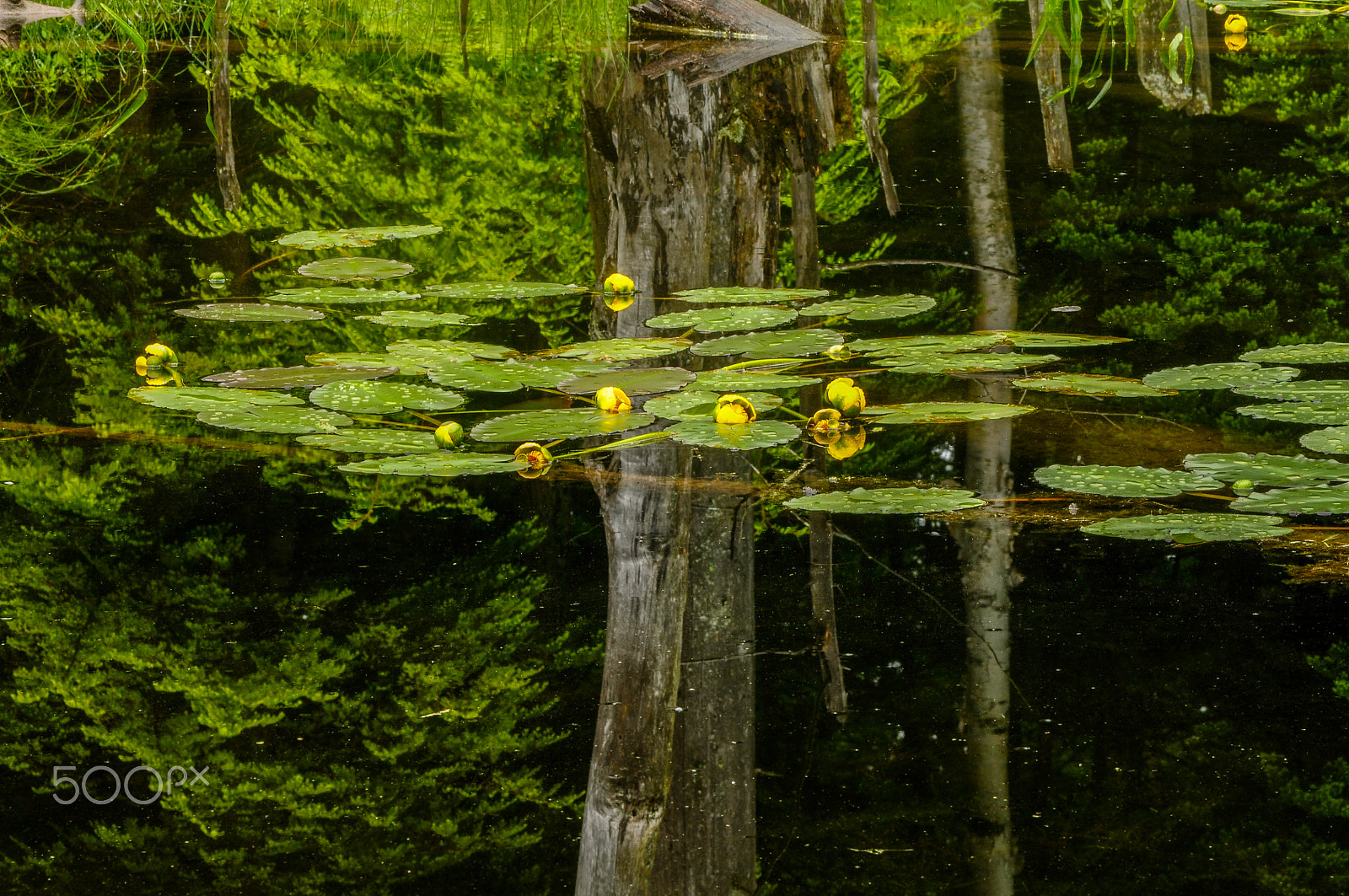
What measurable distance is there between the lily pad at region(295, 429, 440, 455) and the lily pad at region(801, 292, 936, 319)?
1.01 metres

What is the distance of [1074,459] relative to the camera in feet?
6.23

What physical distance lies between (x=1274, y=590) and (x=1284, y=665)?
7.2 inches

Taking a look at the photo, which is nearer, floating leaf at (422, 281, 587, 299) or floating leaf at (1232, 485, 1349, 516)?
floating leaf at (1232, 485, 1349, 516)

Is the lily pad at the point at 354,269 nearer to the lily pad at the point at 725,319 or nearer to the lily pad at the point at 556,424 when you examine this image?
the lily pad at the point at 725,319

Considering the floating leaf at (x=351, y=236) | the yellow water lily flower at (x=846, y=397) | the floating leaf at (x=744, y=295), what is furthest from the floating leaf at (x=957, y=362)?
the floating leaf at (x=351, y=236)

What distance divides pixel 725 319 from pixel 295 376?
824mm

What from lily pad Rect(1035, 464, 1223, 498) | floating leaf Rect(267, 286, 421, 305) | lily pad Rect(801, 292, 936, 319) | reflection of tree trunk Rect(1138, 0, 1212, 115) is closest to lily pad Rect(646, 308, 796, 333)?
lily pad Rect(801, 292, 936, 319)

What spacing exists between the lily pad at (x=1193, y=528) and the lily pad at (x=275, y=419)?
1218mm

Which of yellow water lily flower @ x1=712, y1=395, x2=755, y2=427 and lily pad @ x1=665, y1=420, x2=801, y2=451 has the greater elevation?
yellow water lily flower @ x1=712, y1=395, x2=755, y2=427

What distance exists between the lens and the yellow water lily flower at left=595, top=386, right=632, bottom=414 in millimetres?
2039

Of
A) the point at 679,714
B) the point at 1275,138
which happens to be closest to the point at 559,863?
the point at 679,714

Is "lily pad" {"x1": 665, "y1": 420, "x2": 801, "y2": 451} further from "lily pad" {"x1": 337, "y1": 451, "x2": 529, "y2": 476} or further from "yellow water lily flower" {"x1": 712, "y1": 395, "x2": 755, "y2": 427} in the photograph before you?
"lily pad" {"x1": 337, "y1": 451, "x2": 529, "y2": 476}

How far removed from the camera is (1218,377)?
2148 mm

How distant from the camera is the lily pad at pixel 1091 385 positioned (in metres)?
2.13
